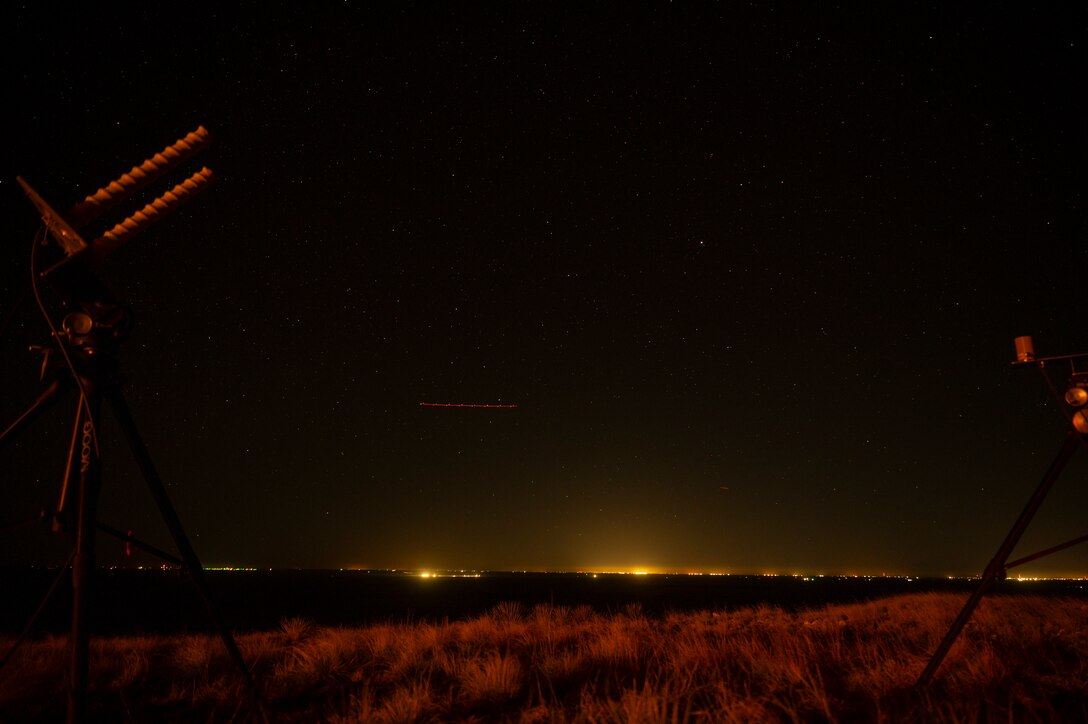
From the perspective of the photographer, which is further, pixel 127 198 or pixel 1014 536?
pixel 1014 536

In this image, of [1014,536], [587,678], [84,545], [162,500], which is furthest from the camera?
[587,678]

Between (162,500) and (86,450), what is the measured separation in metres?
0.52

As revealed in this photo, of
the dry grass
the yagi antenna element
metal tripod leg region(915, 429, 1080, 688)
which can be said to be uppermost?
the yagi antenna element

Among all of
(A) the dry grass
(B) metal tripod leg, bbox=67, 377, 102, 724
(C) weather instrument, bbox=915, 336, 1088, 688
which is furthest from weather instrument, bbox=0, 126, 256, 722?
(C) weather instrument, bbox=915, 336, 1088, 688

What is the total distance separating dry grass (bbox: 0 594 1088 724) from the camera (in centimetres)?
373

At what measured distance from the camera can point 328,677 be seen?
5.24 metres

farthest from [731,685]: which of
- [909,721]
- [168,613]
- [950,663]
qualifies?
[168,613]

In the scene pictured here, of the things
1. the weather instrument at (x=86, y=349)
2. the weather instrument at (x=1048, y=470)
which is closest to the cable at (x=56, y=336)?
the weather instrument at (x=86, y=349)

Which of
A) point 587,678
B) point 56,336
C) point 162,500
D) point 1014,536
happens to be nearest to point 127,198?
point 56,336

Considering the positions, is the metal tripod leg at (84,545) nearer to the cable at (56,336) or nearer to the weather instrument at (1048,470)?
the cable at (56,336)

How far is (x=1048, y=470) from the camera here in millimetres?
3695

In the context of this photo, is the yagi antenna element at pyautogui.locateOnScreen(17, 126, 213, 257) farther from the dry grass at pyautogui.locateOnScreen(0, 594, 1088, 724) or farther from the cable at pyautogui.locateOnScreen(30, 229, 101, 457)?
the dry grass at pyautogui.locateOnScreen(0, 594, 1088, 724)

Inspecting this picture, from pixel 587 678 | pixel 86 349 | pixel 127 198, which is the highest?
pixel 127 198

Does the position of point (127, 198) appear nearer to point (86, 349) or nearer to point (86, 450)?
point (86, 349)
